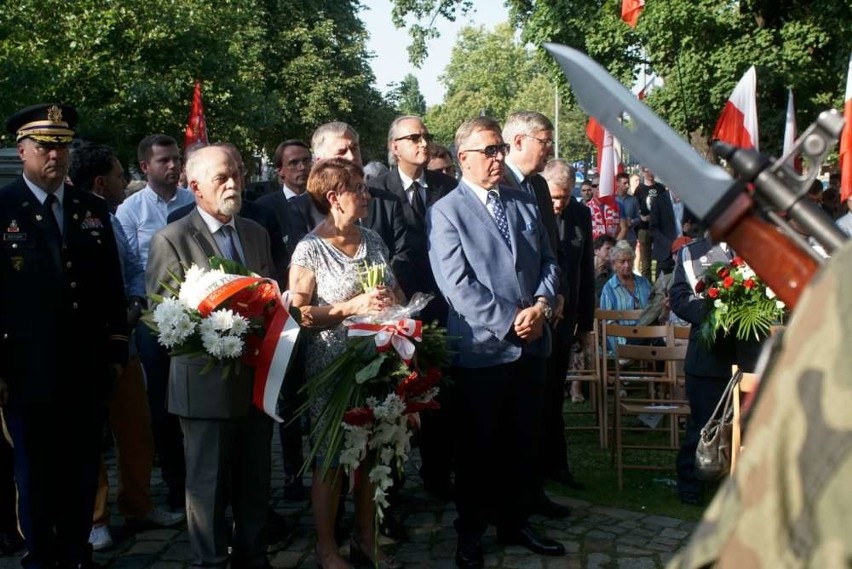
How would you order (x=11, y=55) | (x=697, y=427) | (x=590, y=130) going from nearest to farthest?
1. (x=697, y=427)
2. (x=11, y=55)
3. (x=590, y=130)

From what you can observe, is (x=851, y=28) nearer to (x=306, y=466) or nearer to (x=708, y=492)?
(x=708, y=492)

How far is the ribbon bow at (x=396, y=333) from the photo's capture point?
189 inches

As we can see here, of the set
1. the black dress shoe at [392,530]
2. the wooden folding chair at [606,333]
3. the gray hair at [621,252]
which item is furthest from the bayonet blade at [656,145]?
the gray hair at [621,252]

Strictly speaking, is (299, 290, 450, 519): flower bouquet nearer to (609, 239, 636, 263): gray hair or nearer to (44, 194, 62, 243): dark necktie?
(44, 194, 62, 243): dark necktie

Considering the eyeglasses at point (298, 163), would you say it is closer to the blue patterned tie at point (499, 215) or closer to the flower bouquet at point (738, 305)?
the blue patterned tie at point (499, 215)

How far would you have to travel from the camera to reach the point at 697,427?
21.7 ft

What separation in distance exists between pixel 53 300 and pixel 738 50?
19761 mm

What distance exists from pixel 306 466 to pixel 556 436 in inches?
104

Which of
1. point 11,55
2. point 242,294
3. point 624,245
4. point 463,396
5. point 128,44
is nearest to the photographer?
point 242,294

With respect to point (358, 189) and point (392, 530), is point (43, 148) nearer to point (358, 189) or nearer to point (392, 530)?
point (358, 189)

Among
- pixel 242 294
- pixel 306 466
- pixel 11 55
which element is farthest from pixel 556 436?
pixel 11 55

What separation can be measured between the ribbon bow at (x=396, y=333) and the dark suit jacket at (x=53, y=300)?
130 cm

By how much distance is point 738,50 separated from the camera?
872 inches

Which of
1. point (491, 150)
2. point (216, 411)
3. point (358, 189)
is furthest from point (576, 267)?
point (216, 411)
